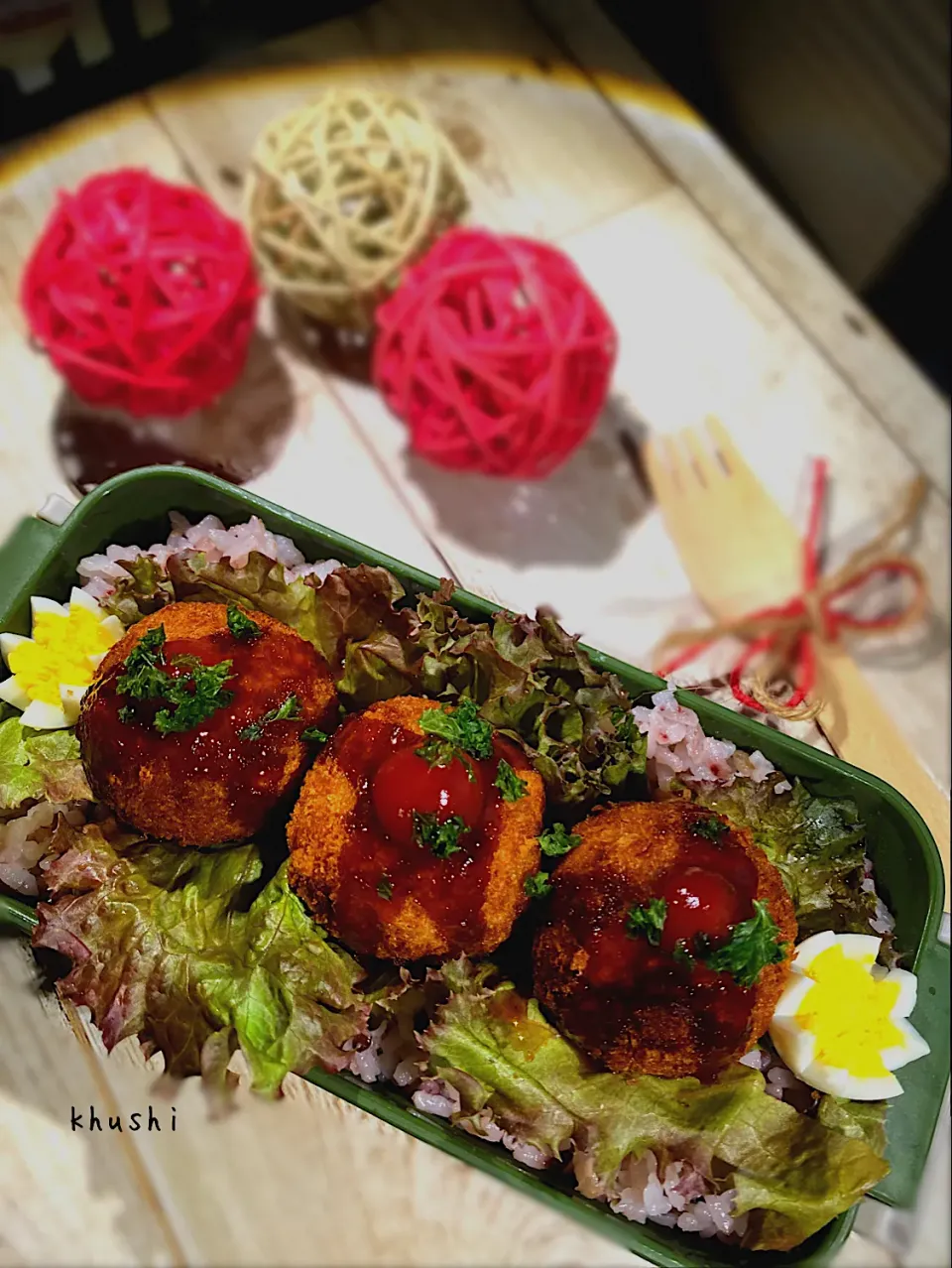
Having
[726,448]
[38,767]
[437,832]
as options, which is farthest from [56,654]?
[726,448]

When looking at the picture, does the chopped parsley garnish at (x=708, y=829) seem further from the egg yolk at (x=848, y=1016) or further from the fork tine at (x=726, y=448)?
the fork tine at (x=726, y=448)

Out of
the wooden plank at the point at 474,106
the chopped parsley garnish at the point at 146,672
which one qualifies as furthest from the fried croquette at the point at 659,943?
the wooden plank at the point at 474,106

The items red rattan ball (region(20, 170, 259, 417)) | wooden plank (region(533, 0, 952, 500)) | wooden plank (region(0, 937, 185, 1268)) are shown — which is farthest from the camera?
wooden plank (region(533, 0, 952, 500))

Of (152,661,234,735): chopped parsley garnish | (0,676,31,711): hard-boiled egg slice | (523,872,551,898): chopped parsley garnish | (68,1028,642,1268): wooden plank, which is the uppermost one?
(0,676,31,711): hard-boiled egg slice

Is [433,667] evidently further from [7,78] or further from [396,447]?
[7,78]

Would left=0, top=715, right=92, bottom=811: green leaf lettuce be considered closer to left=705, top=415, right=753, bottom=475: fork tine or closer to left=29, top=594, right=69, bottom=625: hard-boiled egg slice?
left=29, top=594, right=69, bottom=625: hard-boiled egg slice

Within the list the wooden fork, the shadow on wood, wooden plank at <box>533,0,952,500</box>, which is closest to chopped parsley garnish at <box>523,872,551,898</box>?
the wooden fork

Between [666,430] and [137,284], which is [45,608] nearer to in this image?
[137,284]
